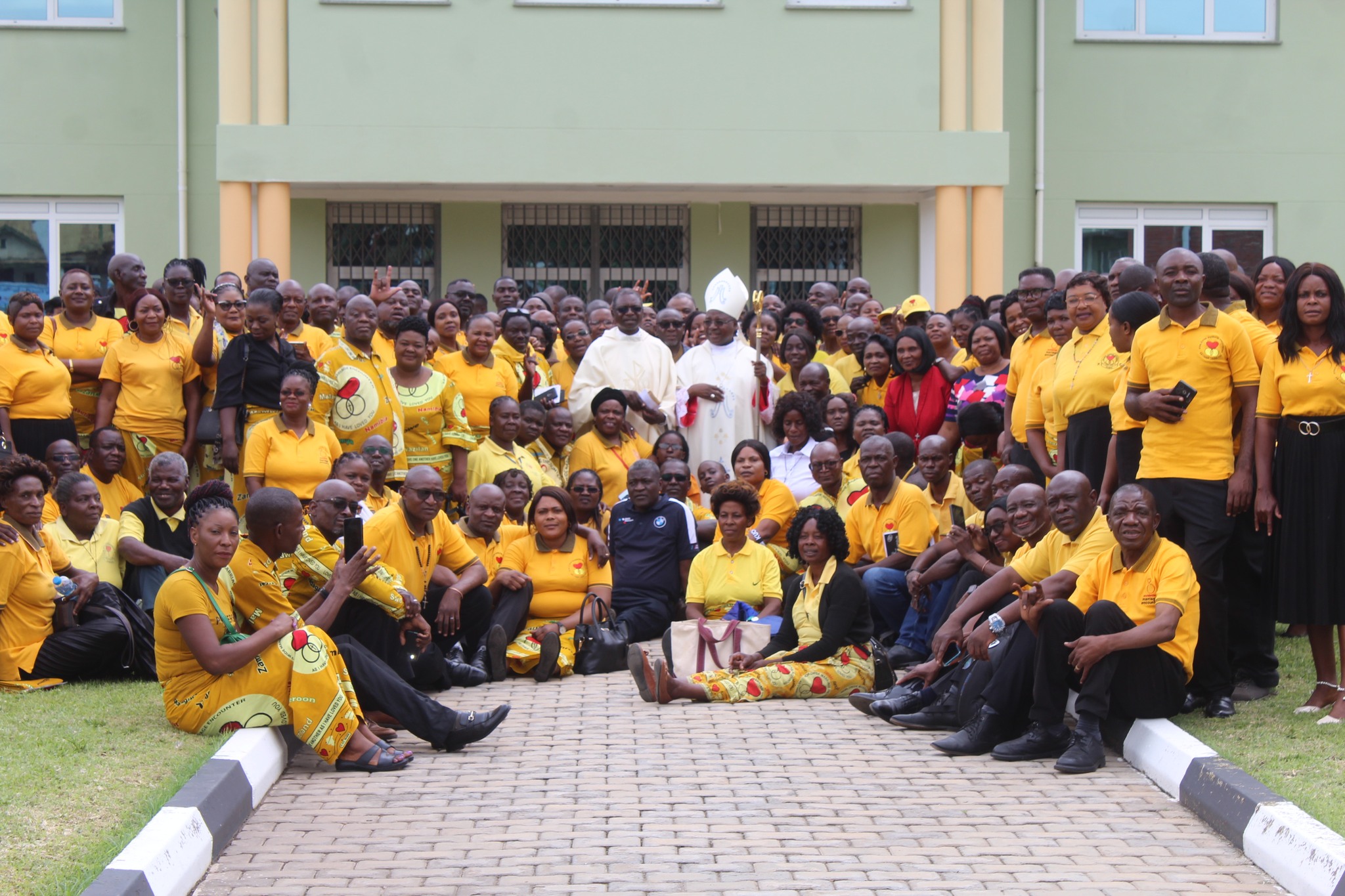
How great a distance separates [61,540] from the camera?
27.9 ft

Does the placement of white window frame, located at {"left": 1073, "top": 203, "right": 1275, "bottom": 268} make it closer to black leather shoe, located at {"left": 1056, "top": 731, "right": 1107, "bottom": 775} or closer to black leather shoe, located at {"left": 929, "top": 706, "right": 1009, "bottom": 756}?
black leather shoe, located at {"left": 929, "top": 706, "right": 1009, "bottom": 756}

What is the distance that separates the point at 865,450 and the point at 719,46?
295 inches

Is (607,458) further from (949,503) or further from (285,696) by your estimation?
(285,696)

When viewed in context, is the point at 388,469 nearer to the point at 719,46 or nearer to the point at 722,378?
the point at 722,378

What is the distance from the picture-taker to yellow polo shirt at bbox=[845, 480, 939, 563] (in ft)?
30.5

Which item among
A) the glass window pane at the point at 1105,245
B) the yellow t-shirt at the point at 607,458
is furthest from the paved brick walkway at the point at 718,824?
the glass window pane at the point at 1105,245

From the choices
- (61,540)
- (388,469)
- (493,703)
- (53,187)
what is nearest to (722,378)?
(388,469)

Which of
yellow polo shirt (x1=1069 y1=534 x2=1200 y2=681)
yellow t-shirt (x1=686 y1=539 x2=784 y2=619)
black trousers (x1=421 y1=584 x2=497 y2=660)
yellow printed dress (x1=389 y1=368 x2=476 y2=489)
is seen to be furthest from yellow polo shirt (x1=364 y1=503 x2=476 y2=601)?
yellow polo shirt (x1=1069 y1=534 x2=1200 y2=681)

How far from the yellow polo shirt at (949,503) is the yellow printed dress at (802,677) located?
130 centimetres

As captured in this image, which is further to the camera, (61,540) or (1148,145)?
(1148,145)

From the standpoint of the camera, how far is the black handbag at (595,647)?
907 cm

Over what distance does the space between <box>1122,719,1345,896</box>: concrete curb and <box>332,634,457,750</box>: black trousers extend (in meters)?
3.11

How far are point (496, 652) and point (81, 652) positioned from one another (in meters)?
2.25

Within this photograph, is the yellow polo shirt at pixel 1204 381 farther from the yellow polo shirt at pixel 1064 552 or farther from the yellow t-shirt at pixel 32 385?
the yellow t-shirt at pixel 32 385
